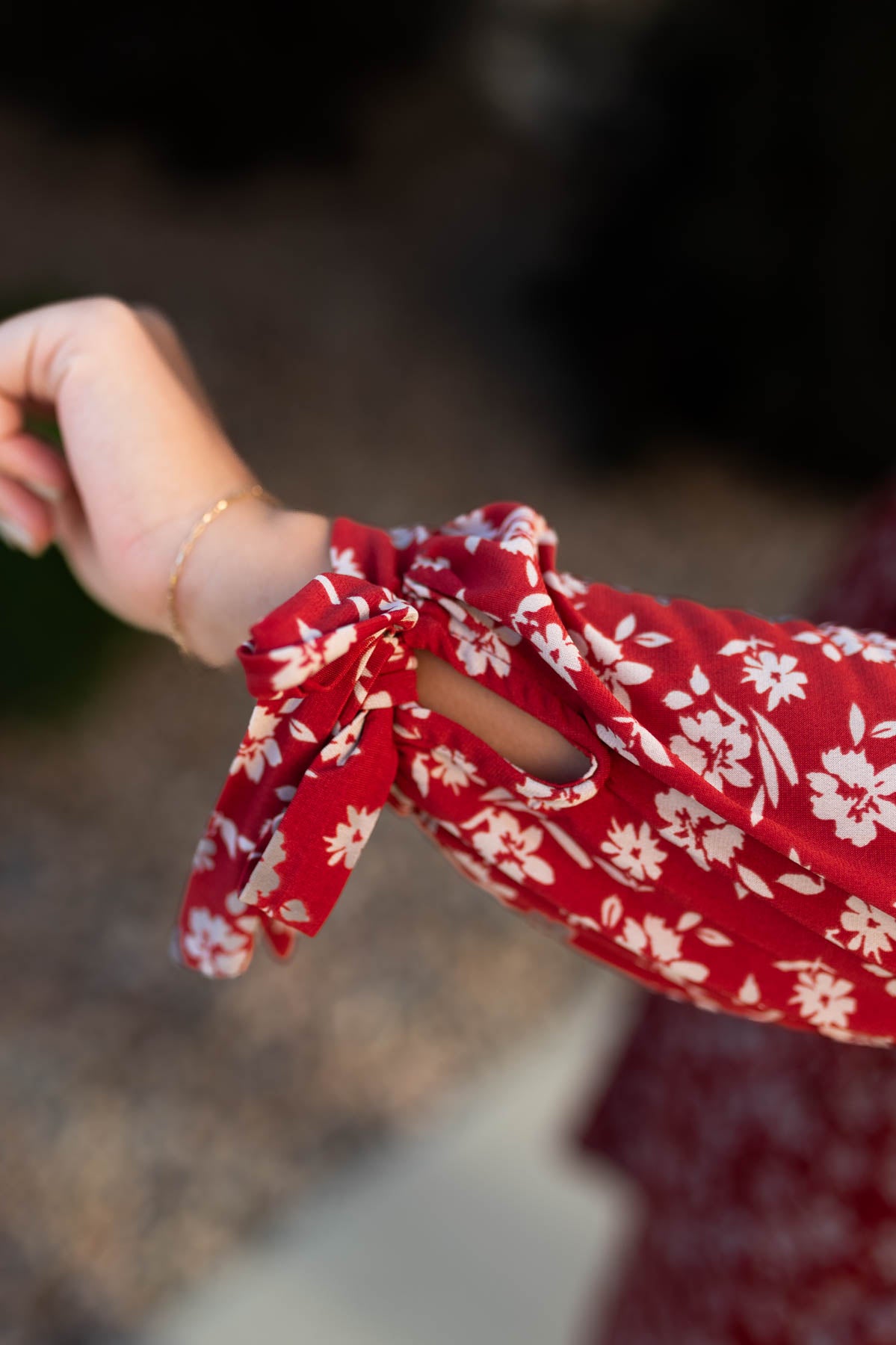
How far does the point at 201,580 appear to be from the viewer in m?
0.52

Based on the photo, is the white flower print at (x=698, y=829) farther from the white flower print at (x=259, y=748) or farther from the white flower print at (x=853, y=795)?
the white flower print at (x=259, y=748)

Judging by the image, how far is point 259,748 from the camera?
488 millimetres

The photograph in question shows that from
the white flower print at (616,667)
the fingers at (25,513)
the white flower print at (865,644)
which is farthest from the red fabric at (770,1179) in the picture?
the fingers at (25,513)

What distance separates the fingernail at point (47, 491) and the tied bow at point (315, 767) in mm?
206

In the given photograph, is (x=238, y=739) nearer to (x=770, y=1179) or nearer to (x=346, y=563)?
(x=770, y=1179)

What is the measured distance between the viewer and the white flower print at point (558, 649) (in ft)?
1.47

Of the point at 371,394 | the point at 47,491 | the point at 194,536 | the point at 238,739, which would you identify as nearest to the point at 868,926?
the point at 194,536

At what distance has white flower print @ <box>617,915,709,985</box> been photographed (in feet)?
1.60

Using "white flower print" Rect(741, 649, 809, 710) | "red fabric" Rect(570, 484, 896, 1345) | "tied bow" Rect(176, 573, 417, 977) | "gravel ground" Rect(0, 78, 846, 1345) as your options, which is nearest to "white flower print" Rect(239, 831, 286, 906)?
"tied bow" Rect(176, 573, 417, 977)

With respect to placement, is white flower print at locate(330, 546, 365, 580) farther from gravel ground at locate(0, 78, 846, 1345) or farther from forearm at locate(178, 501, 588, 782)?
gravel ground at locate(0, 78, 846, 1345)

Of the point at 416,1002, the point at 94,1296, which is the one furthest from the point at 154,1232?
the point at 416,1002

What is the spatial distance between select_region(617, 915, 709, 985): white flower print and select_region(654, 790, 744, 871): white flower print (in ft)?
0.15

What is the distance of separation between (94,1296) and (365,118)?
250 centimetres

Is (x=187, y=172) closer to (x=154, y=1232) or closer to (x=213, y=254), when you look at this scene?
(x=213, y=254)
